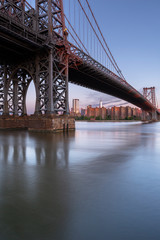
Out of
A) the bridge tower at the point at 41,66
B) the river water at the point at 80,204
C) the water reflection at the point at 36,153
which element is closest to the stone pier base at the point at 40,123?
the bridge tower at the point at 41,66

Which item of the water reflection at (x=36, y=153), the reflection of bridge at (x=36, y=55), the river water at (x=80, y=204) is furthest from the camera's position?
the reflection of bridge at (x=36, y=55)

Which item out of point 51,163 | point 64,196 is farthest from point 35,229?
point 51,163

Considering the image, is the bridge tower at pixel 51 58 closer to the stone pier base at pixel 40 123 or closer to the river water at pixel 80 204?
the stone pier base at pixel 40 123

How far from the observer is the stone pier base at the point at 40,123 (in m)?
19.1

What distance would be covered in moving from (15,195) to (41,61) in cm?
Answer: 1960

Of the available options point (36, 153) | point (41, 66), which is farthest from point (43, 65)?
point (36, 153)

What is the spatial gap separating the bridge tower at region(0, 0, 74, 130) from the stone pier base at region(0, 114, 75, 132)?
0.35ft

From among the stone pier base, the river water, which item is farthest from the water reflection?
the stone pier base

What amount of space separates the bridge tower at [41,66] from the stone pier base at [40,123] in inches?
4.2

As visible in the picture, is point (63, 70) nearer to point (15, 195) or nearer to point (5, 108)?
point (5, 108)

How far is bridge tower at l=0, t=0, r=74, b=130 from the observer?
19.3 metres

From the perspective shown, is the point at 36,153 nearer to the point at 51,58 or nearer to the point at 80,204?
the point at 80,204

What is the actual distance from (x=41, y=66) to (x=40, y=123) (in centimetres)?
658

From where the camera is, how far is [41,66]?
20109 millimetres
